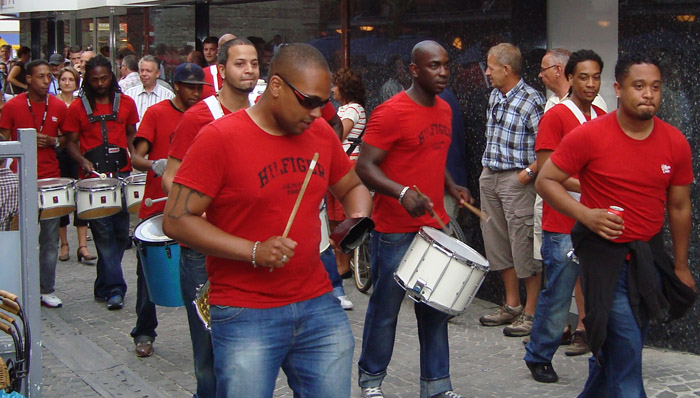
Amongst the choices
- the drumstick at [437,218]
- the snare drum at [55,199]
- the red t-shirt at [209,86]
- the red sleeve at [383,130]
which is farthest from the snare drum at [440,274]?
the snare drum at [55,199]

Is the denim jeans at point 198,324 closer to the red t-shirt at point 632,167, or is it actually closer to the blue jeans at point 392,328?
the blue jeans at point 392,328

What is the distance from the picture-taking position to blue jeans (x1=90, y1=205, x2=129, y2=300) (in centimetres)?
845

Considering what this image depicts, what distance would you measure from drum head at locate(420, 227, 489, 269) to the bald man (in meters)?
1.47

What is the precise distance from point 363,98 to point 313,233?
5444mm

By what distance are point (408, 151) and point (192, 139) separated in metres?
1.26

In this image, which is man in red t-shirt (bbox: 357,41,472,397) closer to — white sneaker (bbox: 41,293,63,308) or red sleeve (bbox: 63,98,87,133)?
white sneaker (bbox: 41,293,63,308)

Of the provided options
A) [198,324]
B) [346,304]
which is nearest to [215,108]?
[198,324]

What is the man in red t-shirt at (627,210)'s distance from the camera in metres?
4.52

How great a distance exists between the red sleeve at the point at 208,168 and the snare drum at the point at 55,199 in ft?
15.3

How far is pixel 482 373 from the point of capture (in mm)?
6414

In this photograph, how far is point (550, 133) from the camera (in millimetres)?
5953

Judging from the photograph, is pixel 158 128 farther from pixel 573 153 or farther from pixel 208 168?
pixel 208 168

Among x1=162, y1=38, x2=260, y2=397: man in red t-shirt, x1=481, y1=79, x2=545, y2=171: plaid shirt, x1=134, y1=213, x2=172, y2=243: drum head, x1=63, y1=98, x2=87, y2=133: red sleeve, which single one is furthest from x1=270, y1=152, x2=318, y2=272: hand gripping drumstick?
x1=63, y1=98, x2=87, y2=133: red sleeve

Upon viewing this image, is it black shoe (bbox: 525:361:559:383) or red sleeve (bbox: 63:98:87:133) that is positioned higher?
red sleeve (bbox: 63:98:87:133)
